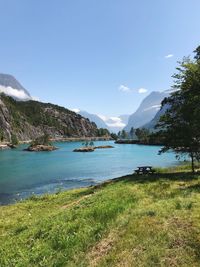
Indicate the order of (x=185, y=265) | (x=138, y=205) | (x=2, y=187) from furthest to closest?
(x=2, y=187) < (x=138, y=205) < (x=185, y=265)

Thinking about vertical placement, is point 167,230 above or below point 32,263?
above

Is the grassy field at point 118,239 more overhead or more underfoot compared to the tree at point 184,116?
more underfoot

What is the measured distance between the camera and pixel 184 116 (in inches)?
1543

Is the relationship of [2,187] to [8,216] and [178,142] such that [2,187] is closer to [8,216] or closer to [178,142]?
[8,216]

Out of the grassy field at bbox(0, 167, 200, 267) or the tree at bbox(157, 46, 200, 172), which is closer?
the grassy field at bbox(0, 167, 200, 267)

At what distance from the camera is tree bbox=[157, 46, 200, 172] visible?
123 ft

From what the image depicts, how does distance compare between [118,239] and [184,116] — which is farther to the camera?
[184,116]

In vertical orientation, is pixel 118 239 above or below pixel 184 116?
below

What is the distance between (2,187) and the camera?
2383 inches

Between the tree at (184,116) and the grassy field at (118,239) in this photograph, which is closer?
the grassy field at (118,239)

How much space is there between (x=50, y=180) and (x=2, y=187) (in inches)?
487

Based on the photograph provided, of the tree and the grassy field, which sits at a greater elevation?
the tree

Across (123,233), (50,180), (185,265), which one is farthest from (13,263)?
(50,180)

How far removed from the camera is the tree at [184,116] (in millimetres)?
37594
